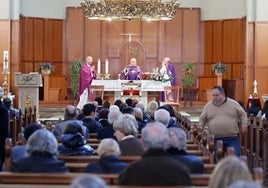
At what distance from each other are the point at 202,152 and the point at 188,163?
1.92 metres

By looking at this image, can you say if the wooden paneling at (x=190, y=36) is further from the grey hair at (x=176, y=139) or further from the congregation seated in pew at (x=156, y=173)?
the congregation seated in pew at (x=156, y=173)

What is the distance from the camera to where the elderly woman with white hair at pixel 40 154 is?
577cm

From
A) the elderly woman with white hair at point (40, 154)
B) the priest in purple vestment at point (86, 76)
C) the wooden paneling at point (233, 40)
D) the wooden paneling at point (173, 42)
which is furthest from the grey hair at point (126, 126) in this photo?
the wooden paneling at point (173, 42)

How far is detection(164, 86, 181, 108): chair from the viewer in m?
19.8

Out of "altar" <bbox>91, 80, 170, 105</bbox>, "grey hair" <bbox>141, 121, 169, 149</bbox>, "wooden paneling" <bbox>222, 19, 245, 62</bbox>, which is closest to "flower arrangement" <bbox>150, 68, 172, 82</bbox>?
"altar" <bbox>91, 80, 170, 105</bbox>

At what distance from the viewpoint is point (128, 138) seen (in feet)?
24.0

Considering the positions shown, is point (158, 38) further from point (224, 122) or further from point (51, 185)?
point (51, 185)

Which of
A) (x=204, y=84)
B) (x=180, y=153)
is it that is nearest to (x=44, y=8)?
(x=204, y=84)

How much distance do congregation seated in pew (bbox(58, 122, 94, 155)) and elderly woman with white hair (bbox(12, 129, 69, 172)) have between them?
4.52 ft

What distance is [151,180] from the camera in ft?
15.9

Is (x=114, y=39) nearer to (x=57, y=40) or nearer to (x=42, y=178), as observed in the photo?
(x=57, y=40)

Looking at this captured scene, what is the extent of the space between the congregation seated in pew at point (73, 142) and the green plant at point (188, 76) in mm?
16557

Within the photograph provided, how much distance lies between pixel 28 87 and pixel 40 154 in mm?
11578

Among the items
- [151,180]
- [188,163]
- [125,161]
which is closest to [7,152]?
[125,161]
